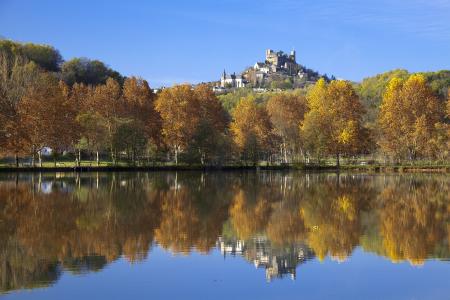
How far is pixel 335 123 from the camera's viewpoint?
8212cm

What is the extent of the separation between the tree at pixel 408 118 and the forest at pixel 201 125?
0.13m

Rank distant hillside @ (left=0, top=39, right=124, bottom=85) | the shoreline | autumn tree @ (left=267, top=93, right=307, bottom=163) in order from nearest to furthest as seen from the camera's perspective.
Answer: the shoreline < autumn tree @ (left=267, top=93, right=307, bottom=163) < distant hillside @ (left=0, top=39, right=124, bottom=85)

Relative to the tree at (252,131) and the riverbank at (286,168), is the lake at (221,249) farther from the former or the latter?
the tree at (252,131)

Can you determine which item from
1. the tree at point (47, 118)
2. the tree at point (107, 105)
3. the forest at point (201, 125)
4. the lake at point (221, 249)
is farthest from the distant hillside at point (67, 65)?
the lake at point (221, 249)

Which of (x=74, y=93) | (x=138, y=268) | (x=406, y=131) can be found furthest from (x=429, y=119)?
(x=138, y=268)

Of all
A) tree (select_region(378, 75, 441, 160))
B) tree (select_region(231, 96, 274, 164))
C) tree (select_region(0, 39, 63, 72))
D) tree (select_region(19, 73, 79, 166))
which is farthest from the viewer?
tree (select_region(0, 39, 63, 72))

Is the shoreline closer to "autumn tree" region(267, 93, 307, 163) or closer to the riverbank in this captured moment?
the riverbank

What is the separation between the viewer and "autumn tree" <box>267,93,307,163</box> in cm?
8531

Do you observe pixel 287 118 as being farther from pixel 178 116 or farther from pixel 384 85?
pixel 384 85

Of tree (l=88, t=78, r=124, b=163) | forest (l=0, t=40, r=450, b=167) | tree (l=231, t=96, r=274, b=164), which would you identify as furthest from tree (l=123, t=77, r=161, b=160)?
tree (l=231, t=96, r=274, b=164)

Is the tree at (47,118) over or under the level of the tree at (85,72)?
under

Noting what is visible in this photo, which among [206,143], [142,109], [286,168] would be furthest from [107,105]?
[286,168]

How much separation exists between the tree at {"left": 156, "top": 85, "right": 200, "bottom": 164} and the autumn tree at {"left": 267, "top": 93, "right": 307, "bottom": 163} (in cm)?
1309

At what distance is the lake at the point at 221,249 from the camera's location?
13945mm
